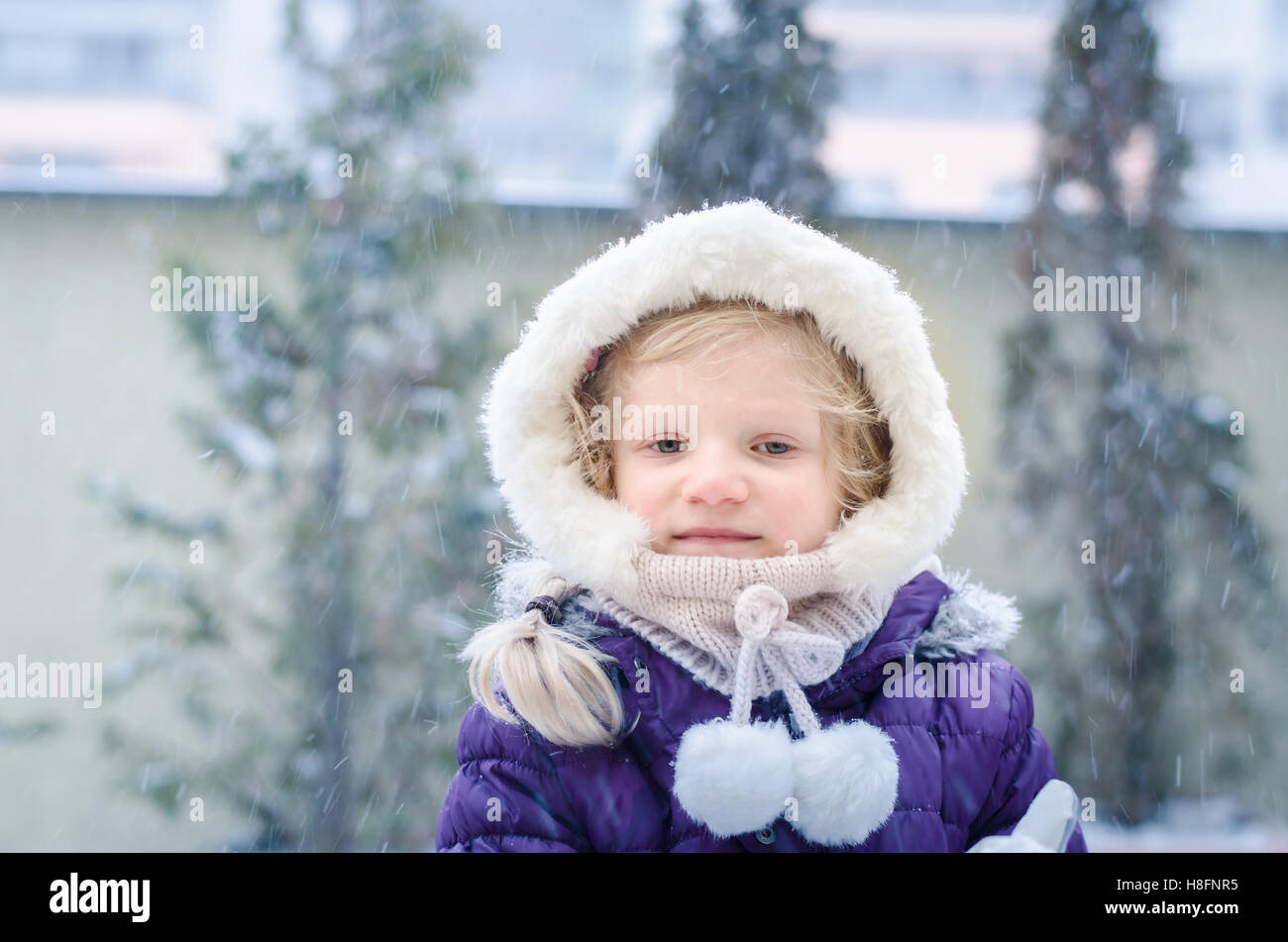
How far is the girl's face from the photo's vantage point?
43.5 inches

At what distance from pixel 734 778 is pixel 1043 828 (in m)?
0.41

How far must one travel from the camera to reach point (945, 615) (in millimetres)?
1275

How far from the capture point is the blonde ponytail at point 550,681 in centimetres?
106

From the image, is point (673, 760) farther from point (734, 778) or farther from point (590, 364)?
point (590, 364)

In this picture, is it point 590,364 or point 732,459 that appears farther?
point 590,364

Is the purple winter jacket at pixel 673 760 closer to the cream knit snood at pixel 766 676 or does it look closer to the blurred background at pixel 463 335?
the cream knit snood at pixel 766 676

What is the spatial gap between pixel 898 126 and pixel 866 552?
2.98 m

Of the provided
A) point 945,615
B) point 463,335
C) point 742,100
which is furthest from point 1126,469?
point 945,615

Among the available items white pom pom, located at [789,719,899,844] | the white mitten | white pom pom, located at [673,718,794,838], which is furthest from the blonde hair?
the white mitten

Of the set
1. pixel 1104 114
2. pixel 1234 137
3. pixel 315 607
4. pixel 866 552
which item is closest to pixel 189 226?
pixel 315 607

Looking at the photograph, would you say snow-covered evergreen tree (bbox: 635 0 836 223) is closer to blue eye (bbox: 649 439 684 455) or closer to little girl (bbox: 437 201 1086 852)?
little girl (bbox: 437 201 1086 852)

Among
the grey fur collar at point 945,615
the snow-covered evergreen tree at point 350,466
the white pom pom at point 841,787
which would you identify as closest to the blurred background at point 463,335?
the snow-covered evergreen tree at point 350,466
